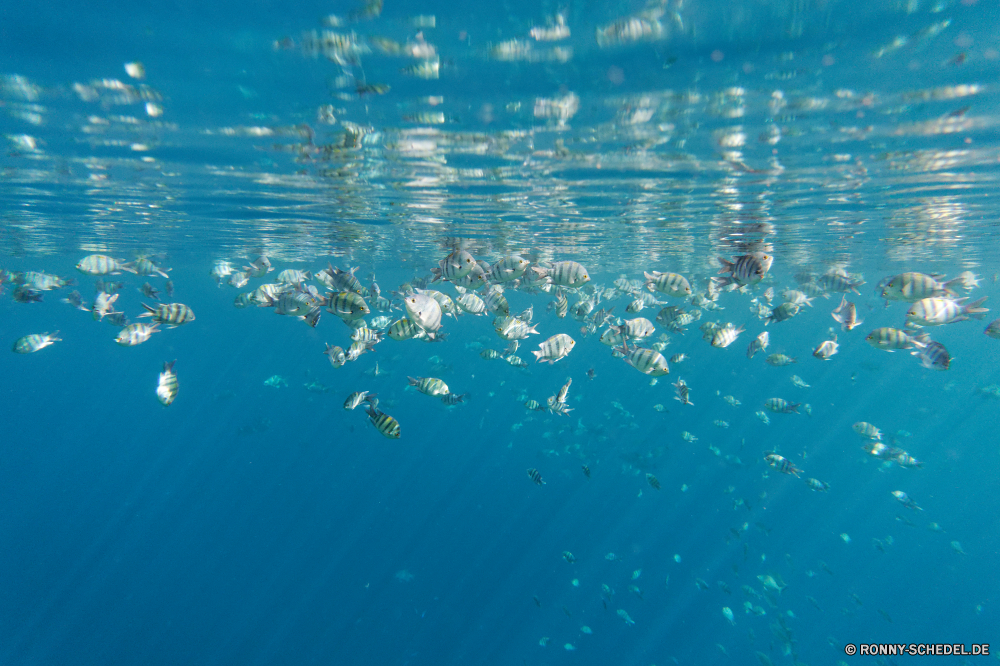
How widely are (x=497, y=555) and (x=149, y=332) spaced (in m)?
22.7

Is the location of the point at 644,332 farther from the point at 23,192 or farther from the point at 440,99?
the point at 23,192

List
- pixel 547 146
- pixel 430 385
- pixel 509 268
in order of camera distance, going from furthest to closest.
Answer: pixel 547 146
pixel 430 385
pixel 509 268

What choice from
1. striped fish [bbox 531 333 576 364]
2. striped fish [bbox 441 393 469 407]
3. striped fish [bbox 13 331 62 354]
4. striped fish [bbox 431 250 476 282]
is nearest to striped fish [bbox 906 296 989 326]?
striped fish [bbox 531 333 576 364]

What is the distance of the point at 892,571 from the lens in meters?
50.2

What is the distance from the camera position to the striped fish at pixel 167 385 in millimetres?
7297

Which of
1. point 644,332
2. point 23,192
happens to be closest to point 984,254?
point 644,332

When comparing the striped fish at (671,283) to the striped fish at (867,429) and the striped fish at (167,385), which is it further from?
the striped fish at (167,385)

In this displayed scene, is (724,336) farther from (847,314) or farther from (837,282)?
(837,282)

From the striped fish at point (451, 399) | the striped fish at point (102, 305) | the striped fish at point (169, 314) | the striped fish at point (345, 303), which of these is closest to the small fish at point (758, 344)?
the striped fish at point (451, 399)

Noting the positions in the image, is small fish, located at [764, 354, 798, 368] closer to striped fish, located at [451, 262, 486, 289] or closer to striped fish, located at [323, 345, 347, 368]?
striped fish, located at [451, 262, 486, 289]

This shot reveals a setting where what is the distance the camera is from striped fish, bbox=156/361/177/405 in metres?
7.30

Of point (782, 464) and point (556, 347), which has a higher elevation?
point (556, 347)

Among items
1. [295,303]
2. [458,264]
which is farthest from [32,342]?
[458,264]

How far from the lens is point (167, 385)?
744 cm
